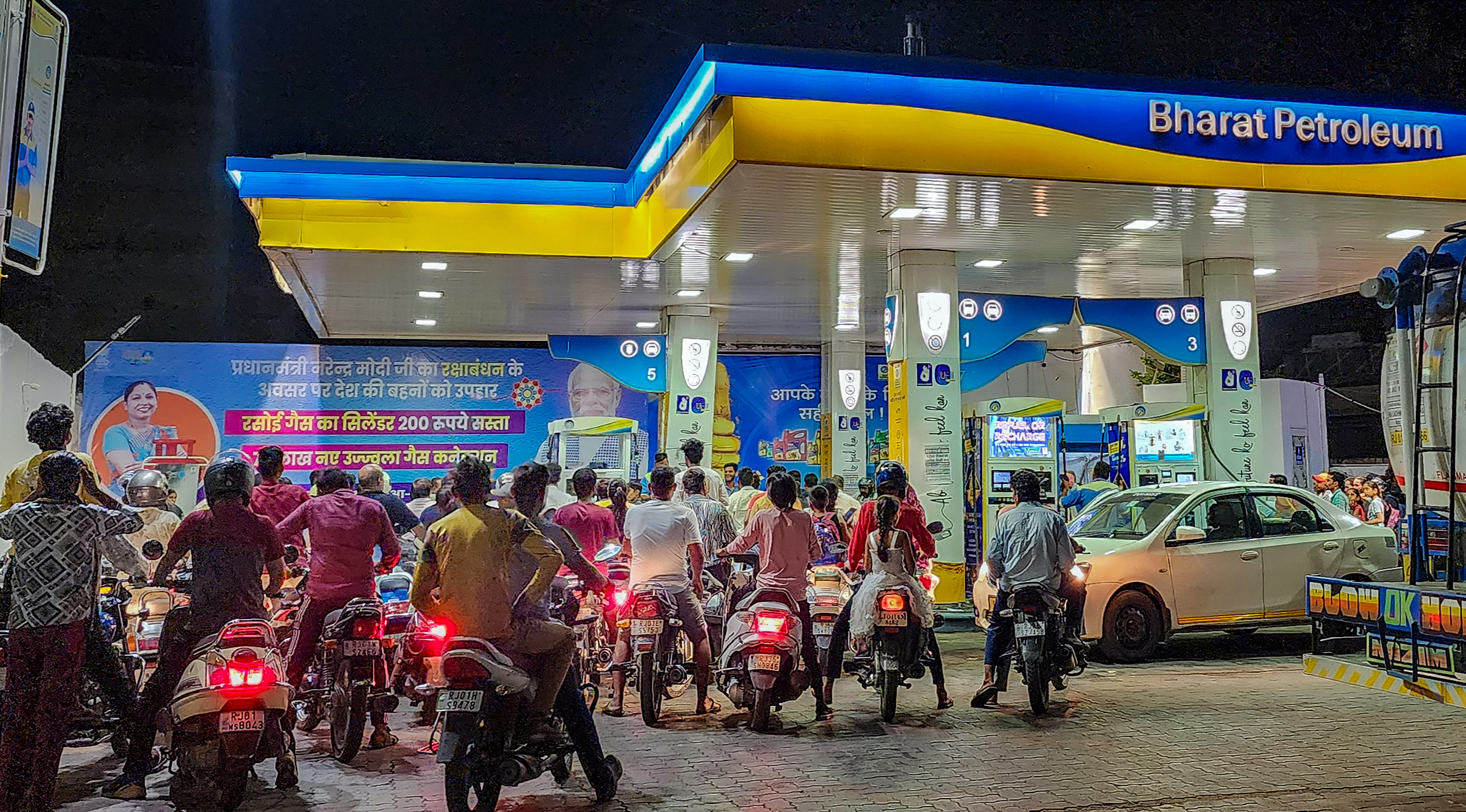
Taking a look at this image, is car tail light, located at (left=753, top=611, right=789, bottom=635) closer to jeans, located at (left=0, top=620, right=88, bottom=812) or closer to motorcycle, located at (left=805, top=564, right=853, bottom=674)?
motorcycle, located at (left=805, top=564, right=853, bottom=674)

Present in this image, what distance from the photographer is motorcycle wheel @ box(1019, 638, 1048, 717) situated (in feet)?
25.1

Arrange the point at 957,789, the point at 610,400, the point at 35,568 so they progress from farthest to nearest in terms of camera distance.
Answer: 1. the point at 610,400
2. the point at 957,789
3. the point at 35,568

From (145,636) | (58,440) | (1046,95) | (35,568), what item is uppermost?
(1046,95)

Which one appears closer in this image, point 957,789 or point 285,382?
point 957,789

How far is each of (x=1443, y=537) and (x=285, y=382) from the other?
1876cm

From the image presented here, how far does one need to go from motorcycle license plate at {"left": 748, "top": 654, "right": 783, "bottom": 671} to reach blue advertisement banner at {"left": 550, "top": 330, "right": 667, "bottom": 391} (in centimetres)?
→ 1082

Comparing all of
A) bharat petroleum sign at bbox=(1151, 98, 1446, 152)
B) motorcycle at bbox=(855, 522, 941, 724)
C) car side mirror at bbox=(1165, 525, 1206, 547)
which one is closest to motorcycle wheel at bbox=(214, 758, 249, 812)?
motorcycle at bbox=(855, 522, 941, 724)

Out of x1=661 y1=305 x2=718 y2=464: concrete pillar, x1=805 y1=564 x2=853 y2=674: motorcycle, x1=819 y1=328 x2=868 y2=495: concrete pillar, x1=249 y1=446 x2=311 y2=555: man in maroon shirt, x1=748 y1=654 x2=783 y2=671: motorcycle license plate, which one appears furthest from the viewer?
x1=819 y1=328 x2=868 y2=495: concrete pillar

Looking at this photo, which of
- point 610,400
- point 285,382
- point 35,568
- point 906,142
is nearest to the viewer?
point 35,568

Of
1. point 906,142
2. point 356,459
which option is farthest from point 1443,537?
point 356,459

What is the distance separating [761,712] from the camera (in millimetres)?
7289

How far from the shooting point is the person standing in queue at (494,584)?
16.8 ft

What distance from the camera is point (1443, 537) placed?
5.95 metres

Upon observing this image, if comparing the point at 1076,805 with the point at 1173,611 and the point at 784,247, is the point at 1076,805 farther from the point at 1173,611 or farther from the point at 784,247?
the point at 784,247
